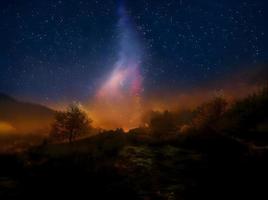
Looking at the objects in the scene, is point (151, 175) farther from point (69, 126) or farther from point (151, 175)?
point (69, 126)

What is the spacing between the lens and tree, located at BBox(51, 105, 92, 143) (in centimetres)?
12938

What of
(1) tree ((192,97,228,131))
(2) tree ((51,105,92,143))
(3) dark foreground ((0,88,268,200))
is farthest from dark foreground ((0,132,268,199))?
(1) tree ((192,97,228,131))

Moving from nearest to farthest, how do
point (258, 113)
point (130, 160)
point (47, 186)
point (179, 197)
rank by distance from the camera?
point (179, 197)
point (47, 186)
point (130, 160)
point (258, 113)

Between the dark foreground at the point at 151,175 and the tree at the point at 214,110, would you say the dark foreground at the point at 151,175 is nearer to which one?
the dark foreground at the point at 151,175

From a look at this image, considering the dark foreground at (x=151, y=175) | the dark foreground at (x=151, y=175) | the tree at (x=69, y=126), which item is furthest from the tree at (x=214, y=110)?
the dark foreground at (x=151, y=175)

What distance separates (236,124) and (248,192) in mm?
78503

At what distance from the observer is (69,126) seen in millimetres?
130125

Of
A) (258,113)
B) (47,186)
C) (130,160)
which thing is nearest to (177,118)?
(258,113)

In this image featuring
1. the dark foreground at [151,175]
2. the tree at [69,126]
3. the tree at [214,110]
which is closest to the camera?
the dark foreground at [151,175]

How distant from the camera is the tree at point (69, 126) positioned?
129375mm

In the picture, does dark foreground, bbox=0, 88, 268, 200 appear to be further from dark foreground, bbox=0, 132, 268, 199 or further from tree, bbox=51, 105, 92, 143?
tree, bbox=51, 105, 92, 143

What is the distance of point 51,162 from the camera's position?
54.3 meters

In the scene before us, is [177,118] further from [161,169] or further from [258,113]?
[161,169]

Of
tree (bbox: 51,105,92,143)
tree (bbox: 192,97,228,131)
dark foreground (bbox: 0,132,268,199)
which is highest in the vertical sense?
tree (bbox: 192,97,228,131)
